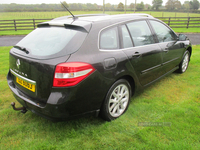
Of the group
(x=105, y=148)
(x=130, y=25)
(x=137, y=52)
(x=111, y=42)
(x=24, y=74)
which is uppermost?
(x=130, y=25)

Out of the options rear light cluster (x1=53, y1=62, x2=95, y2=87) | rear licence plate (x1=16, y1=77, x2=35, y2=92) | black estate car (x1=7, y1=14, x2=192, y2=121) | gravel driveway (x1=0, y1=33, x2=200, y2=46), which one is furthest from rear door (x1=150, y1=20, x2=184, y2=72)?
gravel driveway (x1=0, y1=33, x2=200, y2=46)

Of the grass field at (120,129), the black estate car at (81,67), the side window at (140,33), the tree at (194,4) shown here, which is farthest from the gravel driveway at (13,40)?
the tree at (194,4)

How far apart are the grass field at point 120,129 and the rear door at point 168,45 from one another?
3.25ft

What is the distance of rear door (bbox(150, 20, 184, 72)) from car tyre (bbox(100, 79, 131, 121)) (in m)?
1.44

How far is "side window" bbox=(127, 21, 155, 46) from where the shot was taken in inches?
114

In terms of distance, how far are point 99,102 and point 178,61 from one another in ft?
9.96

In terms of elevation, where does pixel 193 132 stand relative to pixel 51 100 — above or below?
below

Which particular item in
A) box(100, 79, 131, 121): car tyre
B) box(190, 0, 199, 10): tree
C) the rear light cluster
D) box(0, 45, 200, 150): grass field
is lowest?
box(0, 45, 200, 150): grass field

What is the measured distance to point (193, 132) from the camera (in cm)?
227

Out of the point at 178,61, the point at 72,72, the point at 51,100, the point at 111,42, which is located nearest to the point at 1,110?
the point at 51,100

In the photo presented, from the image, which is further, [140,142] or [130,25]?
[130,25]

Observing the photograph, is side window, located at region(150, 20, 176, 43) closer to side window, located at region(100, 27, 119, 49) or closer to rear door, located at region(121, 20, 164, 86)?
rear door, located at region(121, 20, 164, 86)

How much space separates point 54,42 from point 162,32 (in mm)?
2633

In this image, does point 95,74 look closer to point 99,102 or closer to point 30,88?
point 99,102
